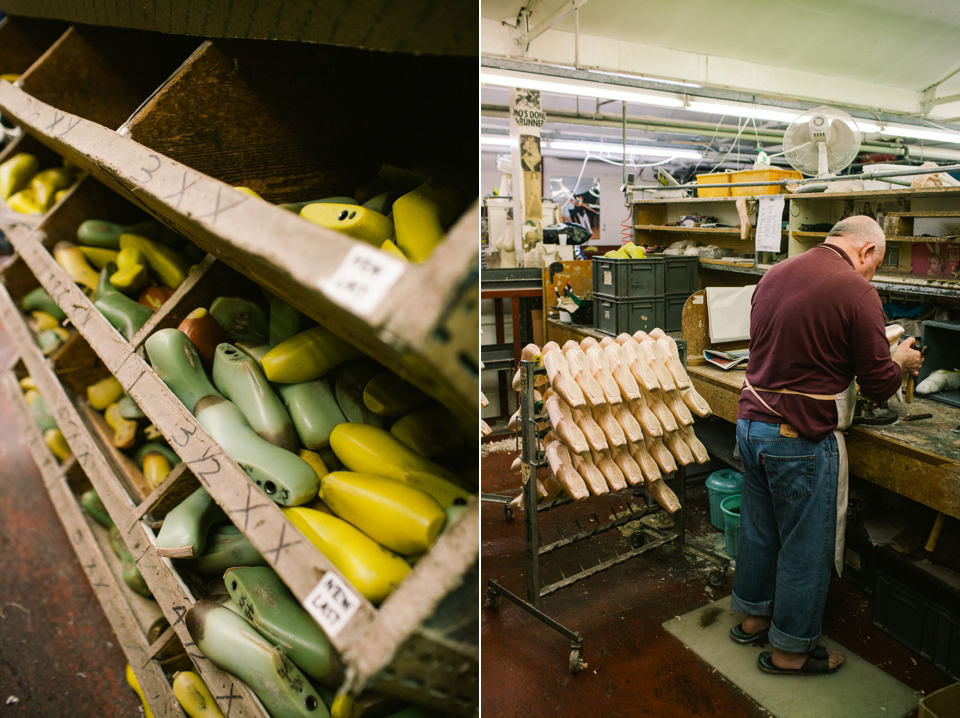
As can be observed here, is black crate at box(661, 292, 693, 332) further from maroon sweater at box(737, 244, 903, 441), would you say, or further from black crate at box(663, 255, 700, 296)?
maroon sweater at box(737, 244, 903, 441)

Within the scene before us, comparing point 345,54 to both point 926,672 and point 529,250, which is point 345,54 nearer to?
point 926,672

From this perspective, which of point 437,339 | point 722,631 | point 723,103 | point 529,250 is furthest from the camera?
point 529,250

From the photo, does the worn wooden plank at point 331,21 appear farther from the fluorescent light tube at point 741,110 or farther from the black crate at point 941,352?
the fluorescent light tube at point 741,110

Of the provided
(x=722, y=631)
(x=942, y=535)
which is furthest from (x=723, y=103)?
(x=722, y=631)

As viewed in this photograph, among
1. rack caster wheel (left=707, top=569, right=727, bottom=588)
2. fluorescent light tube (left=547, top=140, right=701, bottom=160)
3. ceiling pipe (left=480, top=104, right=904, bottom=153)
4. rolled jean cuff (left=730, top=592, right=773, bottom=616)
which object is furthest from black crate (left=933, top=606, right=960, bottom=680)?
fluorescent light tube (left=547, top=140, right=701, bottom=160)

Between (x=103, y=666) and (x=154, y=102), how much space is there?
6.41ft

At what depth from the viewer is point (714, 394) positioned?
3041 mm

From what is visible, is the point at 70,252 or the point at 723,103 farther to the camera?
the point at 723,103

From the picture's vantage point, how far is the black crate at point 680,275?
3.83 m

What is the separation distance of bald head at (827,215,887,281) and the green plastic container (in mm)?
1420

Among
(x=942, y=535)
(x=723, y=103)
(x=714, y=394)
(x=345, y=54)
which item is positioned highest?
(x=723, y=103)

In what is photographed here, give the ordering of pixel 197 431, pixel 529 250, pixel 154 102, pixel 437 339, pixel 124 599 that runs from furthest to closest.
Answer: pixel 529 250 → pixel 124 599 → pixel 154 102 → pixel 197 431 → pixel 437 339

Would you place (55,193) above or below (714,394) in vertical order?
above

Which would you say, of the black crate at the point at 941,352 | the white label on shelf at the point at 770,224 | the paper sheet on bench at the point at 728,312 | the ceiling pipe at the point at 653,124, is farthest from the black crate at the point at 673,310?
the ceiling pipe at the point at 653,124
